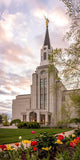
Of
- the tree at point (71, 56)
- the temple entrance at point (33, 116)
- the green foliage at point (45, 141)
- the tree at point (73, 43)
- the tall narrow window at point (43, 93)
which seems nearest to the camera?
the green foliage at point (45, 141)

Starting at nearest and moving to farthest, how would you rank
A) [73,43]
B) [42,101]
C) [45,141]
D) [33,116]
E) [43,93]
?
[45,141]
[73,43]
[33,116]
[42,101]
[43,93]

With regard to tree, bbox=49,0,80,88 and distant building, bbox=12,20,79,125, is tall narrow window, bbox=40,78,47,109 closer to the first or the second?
distant building, bbox=12,20,79,125

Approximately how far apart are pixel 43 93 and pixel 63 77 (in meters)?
29.2

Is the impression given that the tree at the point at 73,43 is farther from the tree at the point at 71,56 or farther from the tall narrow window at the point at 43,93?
the tall narrow window at the point at 43,93

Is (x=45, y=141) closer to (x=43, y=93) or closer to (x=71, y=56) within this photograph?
(x=71, y=56)

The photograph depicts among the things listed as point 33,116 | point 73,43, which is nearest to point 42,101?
point 33,116

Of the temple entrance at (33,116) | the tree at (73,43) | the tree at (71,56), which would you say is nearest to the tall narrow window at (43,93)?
the temple entrance at (33,116)

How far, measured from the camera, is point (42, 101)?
1494 inches

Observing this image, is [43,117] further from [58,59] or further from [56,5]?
[56,5]

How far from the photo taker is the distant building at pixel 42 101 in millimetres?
35781

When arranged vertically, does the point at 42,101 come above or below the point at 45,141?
above

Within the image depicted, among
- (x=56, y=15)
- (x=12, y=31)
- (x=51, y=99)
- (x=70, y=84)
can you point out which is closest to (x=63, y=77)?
(x=70, y=84)

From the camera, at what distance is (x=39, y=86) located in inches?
1537

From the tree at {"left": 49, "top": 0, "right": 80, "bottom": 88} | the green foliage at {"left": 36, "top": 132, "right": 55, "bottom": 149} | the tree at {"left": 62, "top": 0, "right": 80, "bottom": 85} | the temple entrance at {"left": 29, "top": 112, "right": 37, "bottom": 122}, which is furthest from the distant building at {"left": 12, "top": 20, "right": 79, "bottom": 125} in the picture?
the green foliage at {"left": 36, "top": 132, "right": 55, "bottom": 149}
